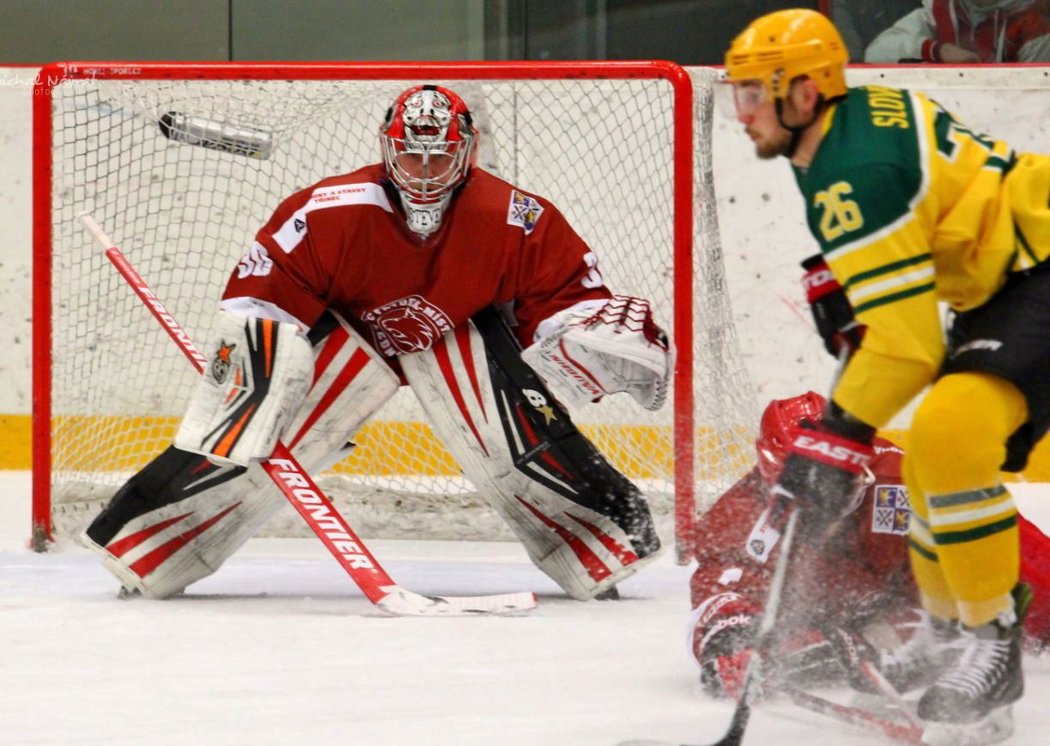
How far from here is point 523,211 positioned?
117 inches

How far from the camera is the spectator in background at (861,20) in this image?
14.7ft

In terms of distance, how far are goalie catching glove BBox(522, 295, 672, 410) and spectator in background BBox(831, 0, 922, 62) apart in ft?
6.03

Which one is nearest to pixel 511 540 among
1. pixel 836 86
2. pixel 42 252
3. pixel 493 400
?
pixel 493 400

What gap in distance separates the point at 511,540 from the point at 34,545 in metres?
1.06

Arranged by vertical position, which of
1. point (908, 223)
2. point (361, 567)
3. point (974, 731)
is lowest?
point (974, 731)

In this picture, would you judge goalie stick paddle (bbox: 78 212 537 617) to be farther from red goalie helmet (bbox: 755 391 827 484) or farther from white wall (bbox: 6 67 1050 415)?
white wall (bbox: 6 67 1050 415)

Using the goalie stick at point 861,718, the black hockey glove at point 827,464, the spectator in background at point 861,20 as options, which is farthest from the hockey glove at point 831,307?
the spectator in background at point 861,20

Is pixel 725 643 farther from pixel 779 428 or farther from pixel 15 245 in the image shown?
pixel 15 245

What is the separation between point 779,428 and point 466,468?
2.60 feet

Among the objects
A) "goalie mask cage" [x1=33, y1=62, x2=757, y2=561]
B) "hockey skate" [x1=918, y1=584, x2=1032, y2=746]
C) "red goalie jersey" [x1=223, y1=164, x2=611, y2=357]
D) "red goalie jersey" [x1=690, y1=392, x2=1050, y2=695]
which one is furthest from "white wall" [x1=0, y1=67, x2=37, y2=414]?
"hockey skate" [x1=918, y1=584, x2=1032, y2=746]

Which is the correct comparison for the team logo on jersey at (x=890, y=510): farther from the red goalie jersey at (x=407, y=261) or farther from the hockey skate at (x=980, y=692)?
the red goalie jersey at (x=407, y=261)

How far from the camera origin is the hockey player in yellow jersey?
73.7 inches

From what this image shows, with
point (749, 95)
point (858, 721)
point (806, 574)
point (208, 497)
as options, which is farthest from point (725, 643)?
point (208, 497)

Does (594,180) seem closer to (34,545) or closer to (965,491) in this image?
(34,545)
